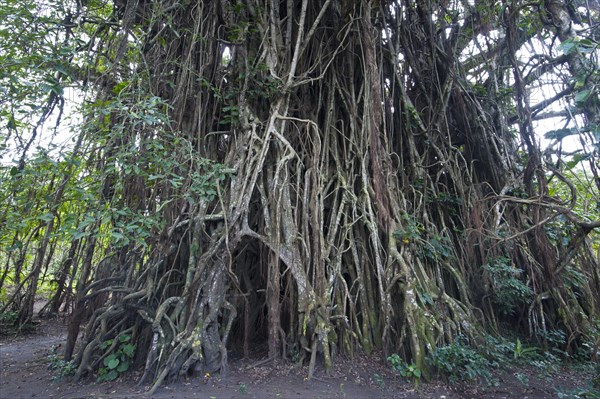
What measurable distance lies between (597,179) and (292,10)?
137 inches

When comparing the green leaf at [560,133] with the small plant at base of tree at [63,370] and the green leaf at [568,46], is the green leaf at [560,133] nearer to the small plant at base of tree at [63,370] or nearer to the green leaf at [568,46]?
the green leaf at [568,46]

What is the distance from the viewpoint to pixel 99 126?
10.6ft

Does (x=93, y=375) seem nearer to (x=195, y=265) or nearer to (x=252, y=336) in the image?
(x=195, y=265)

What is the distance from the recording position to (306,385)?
3.10 m

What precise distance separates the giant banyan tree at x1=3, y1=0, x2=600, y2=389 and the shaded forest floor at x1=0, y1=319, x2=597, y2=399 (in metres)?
0.15

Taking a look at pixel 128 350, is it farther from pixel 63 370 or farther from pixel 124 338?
pixel 63 370

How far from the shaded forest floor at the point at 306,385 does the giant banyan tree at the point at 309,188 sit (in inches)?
6.0

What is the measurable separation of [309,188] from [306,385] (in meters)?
1.85

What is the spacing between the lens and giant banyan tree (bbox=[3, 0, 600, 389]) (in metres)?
3.32

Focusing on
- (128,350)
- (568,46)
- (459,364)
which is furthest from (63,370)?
(568,46)

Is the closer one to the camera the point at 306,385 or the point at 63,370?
the point at 306,385

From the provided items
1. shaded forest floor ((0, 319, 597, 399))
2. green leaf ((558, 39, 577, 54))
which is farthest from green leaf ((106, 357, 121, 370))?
green leaf ((558, 39, 577, 54))

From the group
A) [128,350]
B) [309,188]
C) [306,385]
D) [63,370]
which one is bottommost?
[306,385]

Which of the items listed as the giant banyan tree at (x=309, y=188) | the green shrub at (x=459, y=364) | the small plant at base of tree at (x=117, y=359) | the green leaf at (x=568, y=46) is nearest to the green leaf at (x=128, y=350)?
the small plant at base of tree at (x=117, y=359)
